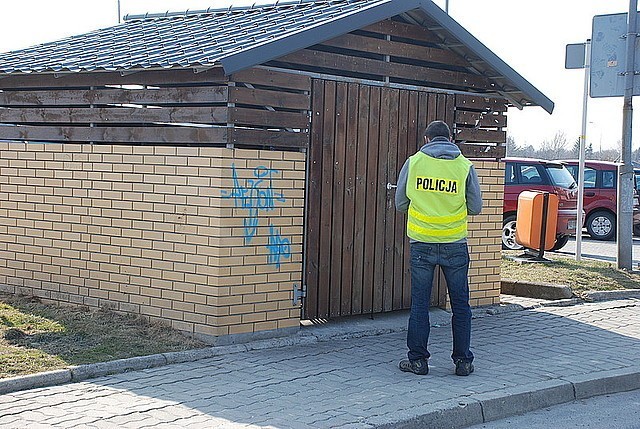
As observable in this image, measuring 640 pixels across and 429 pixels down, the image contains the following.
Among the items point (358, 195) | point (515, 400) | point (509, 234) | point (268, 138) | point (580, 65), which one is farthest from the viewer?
point (509, 234)

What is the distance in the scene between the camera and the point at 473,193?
752cm

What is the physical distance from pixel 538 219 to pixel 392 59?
5.75 meters

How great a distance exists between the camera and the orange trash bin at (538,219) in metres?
14.2

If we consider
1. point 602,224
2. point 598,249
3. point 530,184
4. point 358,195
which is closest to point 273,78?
point 358,195

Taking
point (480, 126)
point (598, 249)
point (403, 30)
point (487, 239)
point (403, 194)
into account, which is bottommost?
point (598, 249)

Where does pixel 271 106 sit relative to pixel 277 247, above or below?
above

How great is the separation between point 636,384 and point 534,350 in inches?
40.3

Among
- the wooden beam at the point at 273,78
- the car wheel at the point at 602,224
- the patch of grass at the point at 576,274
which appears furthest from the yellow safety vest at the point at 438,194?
the car wheel at the point at 602,224

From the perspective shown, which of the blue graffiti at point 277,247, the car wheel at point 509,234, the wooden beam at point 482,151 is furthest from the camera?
the car wheel at point 509,234

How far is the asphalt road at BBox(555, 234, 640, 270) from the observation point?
17.8 metres

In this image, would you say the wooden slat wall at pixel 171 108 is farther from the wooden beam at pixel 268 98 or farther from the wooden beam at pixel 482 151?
the wooden beam at pixel 482 151

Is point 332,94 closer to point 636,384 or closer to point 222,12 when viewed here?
point 222,12

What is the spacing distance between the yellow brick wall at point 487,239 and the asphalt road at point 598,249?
265 inches

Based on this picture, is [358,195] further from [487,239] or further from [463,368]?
[463,368]
